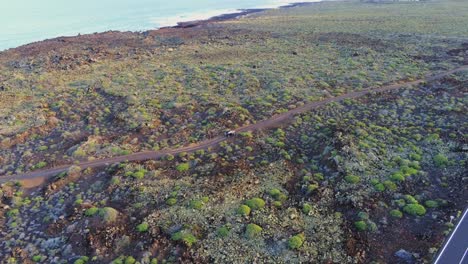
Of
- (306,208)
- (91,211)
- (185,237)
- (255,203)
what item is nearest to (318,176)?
(306,208)

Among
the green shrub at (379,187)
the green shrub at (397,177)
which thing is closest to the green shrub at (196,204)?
the green shrub at (379,187)

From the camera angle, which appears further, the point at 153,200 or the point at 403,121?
the point at 403,121

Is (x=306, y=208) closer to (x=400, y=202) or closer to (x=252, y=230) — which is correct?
(x=252, y=230)

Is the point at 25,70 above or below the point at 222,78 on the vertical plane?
above

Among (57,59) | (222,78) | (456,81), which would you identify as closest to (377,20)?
(456,81)

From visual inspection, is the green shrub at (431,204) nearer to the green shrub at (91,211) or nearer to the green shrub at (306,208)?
the green shrub at (306,208)

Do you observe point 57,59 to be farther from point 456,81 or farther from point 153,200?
point 456,81

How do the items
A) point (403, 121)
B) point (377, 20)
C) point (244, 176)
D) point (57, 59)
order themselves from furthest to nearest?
point (377, 20)
point (57, 59)
point (403, 121)
point (244, 176)
